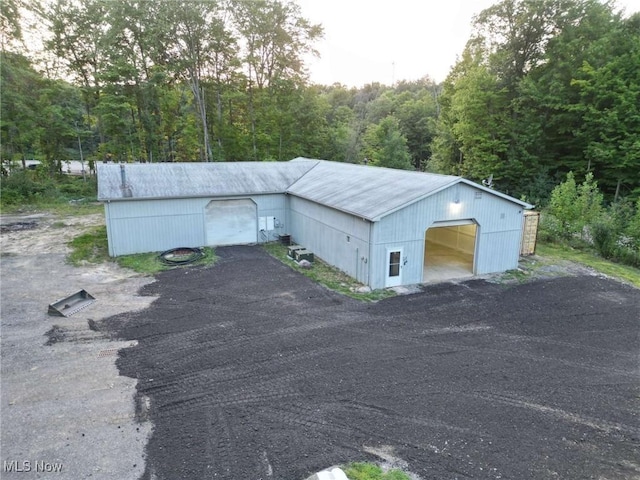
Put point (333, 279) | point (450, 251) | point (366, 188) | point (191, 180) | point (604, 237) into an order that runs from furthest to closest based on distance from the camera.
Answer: point (191, 180) → point (450, 251) → point (604, 237) → point (366, 188) → point (333, 279)

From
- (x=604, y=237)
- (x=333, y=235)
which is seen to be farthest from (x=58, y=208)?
(x=604, y=237)

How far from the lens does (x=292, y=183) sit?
19.6 m

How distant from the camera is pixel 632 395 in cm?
746

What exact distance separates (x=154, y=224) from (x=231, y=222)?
130 inches

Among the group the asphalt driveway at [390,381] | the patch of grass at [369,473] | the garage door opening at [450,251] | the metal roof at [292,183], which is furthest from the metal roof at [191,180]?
the patch of grass at [369,473]

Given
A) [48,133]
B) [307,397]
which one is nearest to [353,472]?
[307,397]

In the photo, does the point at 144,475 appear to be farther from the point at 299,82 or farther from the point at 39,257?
the point at 299,82

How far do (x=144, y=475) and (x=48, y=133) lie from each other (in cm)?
3356

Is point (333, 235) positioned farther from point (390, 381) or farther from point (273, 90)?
point (273, 90)

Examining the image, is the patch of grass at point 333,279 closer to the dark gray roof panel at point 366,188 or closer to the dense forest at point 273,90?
the dark gray roof panel at point 366,188

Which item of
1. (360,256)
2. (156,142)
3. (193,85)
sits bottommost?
(360,256)

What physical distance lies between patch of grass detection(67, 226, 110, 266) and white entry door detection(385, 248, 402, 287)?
11.1 metres

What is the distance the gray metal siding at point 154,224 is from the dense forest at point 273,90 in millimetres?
15226

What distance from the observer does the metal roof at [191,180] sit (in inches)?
Result: 643
